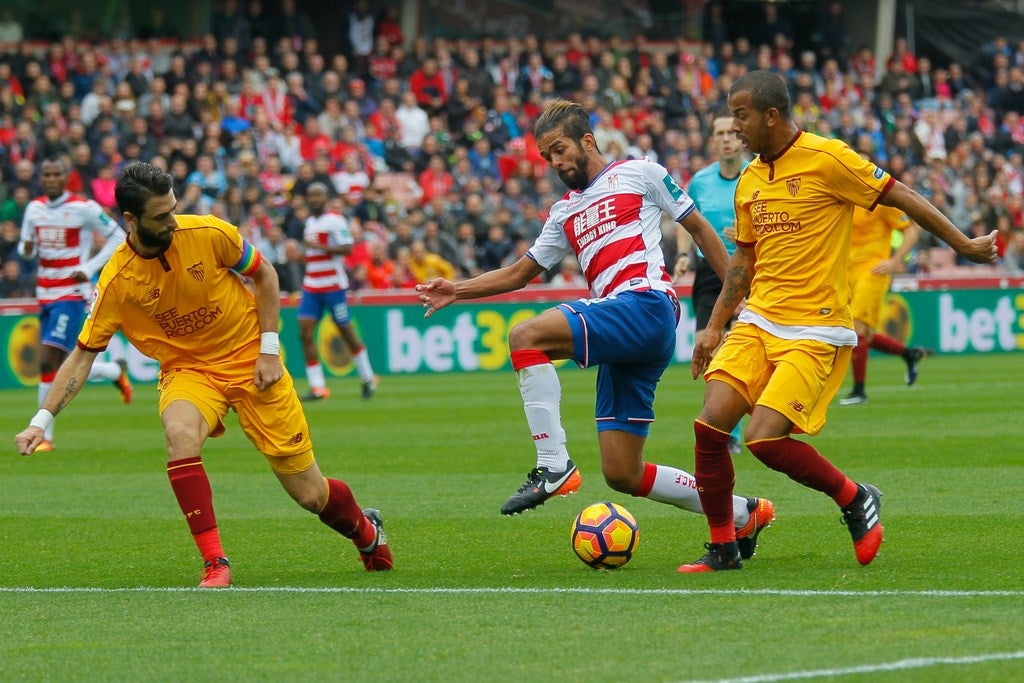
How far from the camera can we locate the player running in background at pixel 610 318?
763 cm

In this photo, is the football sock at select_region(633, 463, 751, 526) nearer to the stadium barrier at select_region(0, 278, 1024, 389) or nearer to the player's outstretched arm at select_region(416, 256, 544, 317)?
the player's outstretched arm at select_region(416, 256, 544, 317)

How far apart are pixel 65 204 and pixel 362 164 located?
40.3ft

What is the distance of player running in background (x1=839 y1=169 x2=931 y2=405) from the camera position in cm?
1548

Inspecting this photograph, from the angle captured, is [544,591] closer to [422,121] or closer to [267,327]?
[267,327]

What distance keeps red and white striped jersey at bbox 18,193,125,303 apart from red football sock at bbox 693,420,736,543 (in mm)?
8291

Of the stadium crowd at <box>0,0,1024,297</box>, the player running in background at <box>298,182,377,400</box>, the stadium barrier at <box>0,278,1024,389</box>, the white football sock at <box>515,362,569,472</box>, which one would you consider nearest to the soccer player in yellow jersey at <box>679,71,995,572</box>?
the white football sock at <box>515,362,569,472</box>

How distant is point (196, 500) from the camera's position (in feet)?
24.5

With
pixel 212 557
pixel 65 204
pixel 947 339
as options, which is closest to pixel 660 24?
pixel 947 339

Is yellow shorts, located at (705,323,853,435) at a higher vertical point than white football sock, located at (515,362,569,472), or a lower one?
higher

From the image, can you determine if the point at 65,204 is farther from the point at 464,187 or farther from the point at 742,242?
the point at 464,187

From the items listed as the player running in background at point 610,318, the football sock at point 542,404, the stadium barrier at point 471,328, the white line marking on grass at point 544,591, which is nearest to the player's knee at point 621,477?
the player running in background at point 610,318

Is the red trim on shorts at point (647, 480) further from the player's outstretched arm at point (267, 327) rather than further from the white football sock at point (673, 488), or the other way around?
the player's outstretched arm at point (267, 327)

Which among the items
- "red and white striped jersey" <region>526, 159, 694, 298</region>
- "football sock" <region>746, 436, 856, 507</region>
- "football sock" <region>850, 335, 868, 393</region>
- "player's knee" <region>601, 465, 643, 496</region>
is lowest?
"football sock" <region>850, 335, 868, 393</region>

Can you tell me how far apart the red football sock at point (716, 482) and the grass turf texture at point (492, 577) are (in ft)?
0.76
